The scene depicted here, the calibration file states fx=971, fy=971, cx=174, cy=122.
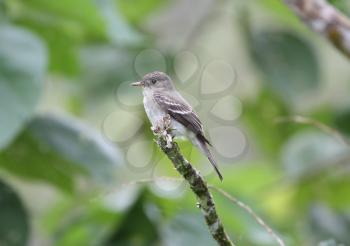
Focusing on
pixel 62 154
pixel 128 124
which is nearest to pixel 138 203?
pixel 62 154

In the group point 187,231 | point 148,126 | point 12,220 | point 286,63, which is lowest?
point 187,231

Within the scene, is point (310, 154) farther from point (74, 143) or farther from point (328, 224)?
point (74, 143)

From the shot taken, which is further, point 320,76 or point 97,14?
point 320,76

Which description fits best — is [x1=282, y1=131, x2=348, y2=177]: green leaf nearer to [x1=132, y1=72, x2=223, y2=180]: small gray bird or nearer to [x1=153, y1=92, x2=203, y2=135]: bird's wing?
[x1=132, y1=72, x2=223, y2=180]: small gray bird

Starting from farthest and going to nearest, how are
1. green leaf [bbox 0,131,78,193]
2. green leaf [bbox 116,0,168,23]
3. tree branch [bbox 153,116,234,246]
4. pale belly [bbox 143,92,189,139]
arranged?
green leaf [bbox 116,0,168,23]
green leaf [bbox 0,131,78,193]
pale belly [bbox 143,92,189,139]
tree branch [bbox 153,116,234,246]

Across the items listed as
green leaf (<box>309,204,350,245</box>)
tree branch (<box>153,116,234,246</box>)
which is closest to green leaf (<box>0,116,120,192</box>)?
green leaf (<box>309,204,350,245</box>)

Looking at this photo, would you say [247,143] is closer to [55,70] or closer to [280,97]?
[280,97]

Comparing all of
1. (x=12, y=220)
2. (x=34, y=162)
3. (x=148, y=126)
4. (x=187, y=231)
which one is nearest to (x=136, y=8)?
(x=148, y=126)
